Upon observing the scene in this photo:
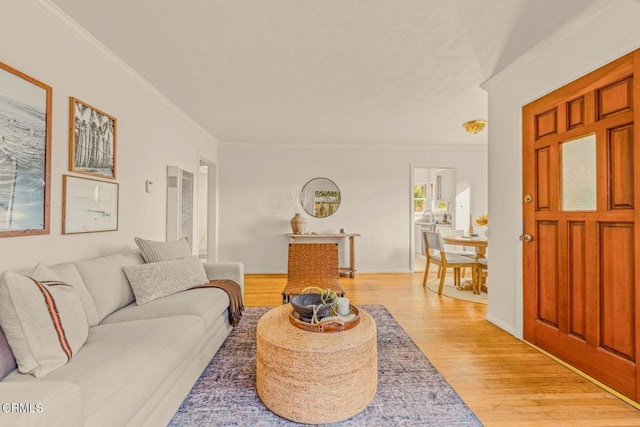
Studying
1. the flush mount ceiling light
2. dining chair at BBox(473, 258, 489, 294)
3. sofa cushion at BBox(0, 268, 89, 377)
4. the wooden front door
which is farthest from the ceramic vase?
sofa cushion at BBox(0, 268, 89, 377)

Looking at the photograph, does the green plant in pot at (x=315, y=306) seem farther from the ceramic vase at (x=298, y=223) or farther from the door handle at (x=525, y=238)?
the ceramic vase at (x=298, y=223)

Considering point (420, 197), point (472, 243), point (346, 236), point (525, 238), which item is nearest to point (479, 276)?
point (472, 243)

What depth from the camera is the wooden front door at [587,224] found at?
1.78 m

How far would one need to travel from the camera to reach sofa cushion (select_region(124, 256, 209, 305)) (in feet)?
7.16

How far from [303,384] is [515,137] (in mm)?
2650

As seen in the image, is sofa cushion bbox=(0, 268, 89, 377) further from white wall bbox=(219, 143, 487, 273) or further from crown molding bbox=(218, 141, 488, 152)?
crown molding bbox=(218, 141, 488, 152)

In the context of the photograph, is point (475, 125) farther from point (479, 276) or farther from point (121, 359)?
point (121, 359)

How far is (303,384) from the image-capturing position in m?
1.50

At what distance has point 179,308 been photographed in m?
2.01

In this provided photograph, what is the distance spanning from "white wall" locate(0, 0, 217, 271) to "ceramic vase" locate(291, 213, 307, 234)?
2.11 metres

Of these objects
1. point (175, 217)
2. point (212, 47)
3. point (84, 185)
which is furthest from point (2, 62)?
point (175, 217)

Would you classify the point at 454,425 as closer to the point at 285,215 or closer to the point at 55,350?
the point at 55,350

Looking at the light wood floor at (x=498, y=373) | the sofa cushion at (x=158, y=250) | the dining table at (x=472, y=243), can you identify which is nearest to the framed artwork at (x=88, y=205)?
the sofa cushion at (x=158, y=250)

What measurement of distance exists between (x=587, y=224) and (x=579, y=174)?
352 millimetres
